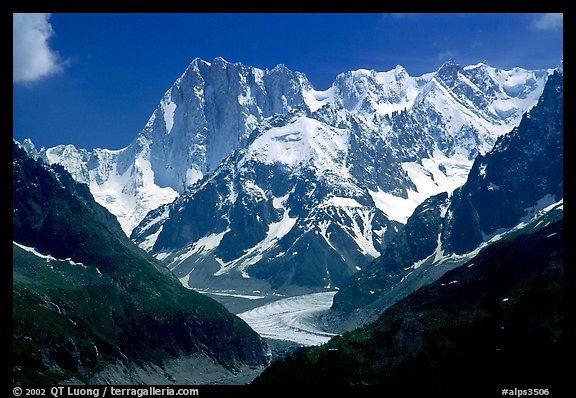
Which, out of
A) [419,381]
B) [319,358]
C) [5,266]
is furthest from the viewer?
[319,358]

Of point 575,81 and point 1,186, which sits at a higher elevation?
point 575,81

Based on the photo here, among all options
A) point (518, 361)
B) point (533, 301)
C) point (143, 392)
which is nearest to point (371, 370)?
point (533, 301)

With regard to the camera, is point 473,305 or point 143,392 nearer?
point 143,392

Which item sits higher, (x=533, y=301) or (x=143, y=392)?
(x=533, y=301)

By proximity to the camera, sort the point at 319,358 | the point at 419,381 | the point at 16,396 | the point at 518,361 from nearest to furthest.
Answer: the point at 16,396 < the point at 518,361 < the point at 419,381 < the point at 319,358

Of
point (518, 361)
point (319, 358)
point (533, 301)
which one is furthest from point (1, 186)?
point (319, 358)

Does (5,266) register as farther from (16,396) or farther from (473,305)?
(473,305)
